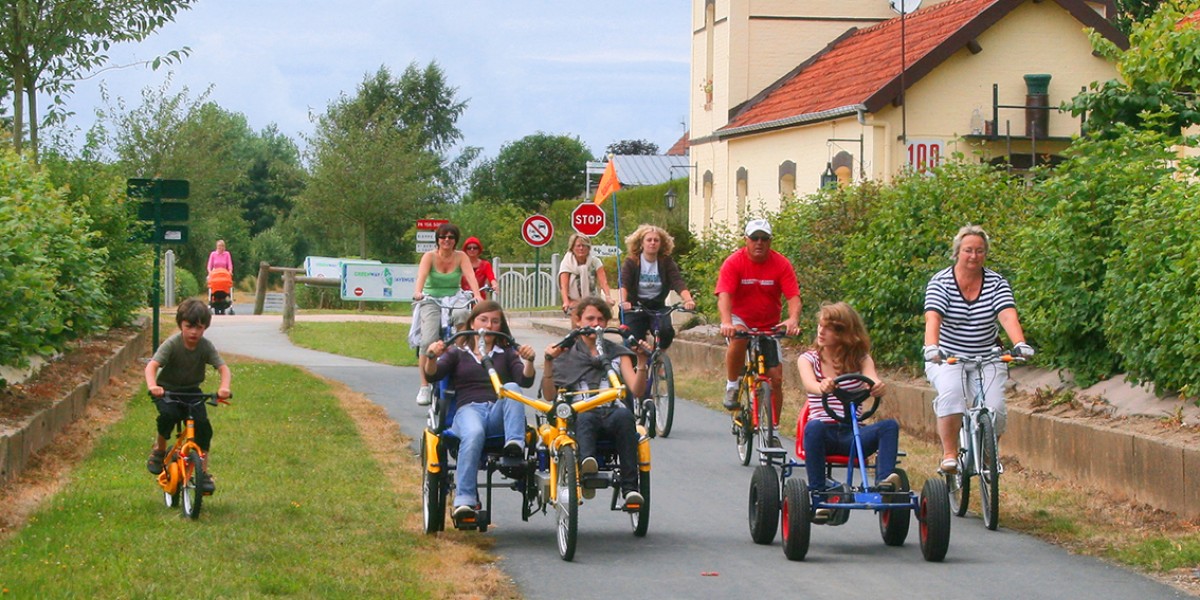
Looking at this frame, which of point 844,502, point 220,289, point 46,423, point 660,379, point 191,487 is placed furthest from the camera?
point 220,289

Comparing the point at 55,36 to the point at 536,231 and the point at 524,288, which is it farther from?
the point at 524,288

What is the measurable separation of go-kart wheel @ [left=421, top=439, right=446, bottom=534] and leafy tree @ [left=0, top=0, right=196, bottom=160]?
46.6 ft

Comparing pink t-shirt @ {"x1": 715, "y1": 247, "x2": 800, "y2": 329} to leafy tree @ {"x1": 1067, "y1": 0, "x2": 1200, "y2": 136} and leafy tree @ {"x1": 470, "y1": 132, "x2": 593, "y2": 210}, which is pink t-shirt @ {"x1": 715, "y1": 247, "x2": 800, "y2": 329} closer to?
leafy tree @ {"x1": 1067, "y1": 0, "x2": 1200, "y2": 136}

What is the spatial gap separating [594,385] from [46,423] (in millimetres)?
4998

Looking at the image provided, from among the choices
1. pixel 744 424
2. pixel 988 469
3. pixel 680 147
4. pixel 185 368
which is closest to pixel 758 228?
pixel 744 424

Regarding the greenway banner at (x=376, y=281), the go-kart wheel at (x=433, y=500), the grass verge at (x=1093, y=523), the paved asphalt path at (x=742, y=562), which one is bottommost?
the paved asphalt path at (x=742, y=562)

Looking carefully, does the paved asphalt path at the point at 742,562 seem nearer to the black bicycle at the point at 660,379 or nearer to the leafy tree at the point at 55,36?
the black bicycle at the point at 660,379

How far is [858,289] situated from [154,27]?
11.3 meters

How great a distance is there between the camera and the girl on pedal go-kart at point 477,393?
908cm

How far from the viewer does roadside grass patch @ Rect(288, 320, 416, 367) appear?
24.9m

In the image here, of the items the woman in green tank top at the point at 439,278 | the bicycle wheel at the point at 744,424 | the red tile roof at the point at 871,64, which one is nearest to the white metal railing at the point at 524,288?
the red tile roof at the point at 871,64

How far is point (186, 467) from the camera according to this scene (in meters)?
9.73

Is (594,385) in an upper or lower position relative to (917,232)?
lower

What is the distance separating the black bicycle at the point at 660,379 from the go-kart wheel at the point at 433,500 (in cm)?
521
